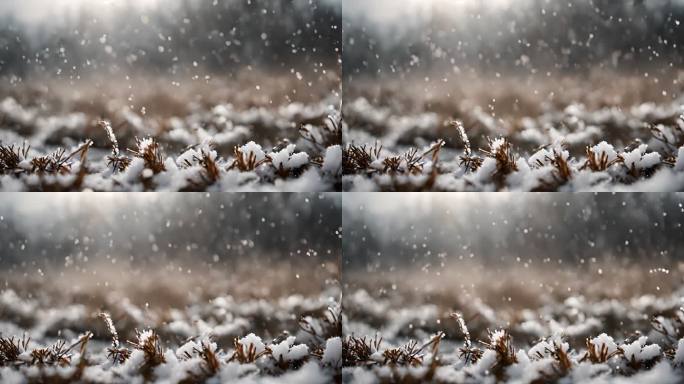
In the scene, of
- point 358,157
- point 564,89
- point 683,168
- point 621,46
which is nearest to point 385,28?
point 358,157

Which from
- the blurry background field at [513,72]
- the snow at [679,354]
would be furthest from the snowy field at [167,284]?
the snow at [679,354]

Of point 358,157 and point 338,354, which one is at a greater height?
point 358,157

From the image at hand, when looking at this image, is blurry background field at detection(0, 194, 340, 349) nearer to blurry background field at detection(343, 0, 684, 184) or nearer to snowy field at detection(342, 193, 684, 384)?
snowy field at detection(342, 193, 684, 384)

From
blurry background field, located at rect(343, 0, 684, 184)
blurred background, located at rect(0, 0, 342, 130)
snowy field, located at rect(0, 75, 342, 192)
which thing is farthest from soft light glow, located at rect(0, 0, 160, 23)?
blurry background field, located at rect(343, 0, 684, 184)

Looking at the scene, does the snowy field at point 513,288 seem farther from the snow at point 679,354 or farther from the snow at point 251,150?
the snow at point 251,150

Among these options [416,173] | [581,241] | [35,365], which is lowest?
[35,365]

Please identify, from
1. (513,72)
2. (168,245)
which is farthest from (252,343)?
(513,72)

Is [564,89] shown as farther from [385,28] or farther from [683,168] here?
[385,28]
